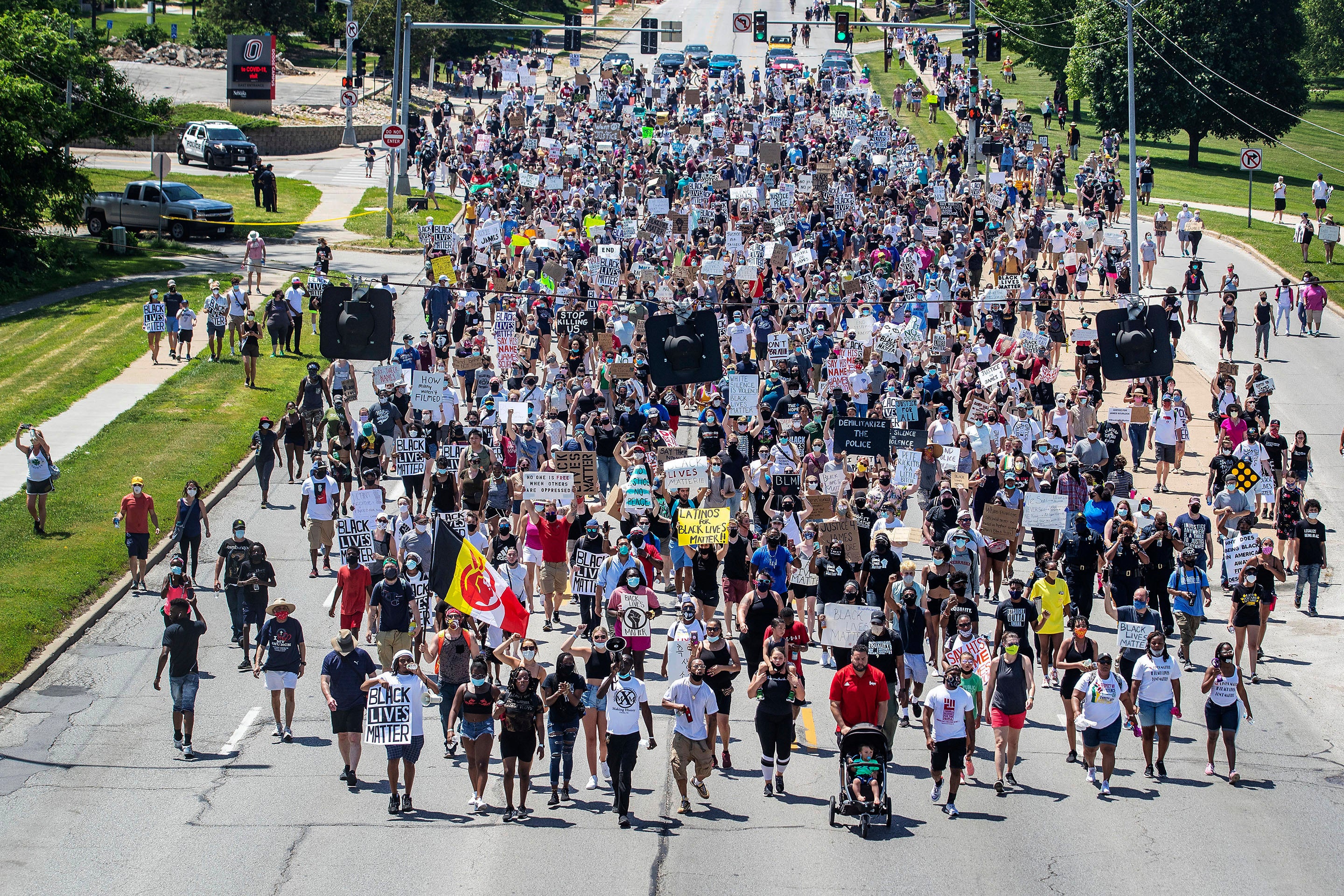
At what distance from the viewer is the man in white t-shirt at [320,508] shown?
21.7m

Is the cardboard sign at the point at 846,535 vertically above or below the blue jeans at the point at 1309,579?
above

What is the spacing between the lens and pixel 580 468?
22406 mm

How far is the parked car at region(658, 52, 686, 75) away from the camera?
80.7 m

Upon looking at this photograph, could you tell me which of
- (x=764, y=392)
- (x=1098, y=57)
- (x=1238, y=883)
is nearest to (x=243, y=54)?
(x=1098, y=57)

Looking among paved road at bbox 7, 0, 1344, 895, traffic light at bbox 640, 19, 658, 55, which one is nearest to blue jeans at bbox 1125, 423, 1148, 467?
paved road at bbox 7, 0, 1344, 895

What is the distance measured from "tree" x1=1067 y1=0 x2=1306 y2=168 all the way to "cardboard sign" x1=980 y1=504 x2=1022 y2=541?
47285 mm

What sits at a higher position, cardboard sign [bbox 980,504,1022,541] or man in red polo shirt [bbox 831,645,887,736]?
cardboard sign [bbox 980,504,1022,541]

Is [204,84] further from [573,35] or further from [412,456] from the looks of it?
[412,456]

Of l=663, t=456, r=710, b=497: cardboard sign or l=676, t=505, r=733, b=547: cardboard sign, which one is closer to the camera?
l=676, t=505, r=733, b=547: cardboard sign

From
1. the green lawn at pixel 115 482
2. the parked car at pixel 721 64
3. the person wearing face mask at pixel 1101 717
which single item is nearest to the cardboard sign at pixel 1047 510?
the person wearing face mask at pixel 1101 717

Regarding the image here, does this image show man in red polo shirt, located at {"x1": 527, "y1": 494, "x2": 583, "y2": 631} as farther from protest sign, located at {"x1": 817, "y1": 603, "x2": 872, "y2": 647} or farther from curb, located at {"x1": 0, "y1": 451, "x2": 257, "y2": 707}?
curb, located at {"x1": 0, "y1": 451, "x2": 257, "y2": 707}

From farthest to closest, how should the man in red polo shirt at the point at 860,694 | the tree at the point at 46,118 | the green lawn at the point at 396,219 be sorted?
the green lawn at the point at 396,219
the tree at the point at 46,118
the man in red polo shirt at the point at 860,694

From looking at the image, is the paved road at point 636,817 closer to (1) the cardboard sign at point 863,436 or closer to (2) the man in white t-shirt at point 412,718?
(2) the man in white t-shirt at point 412,718

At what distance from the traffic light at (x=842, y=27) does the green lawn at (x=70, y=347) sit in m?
20.1
